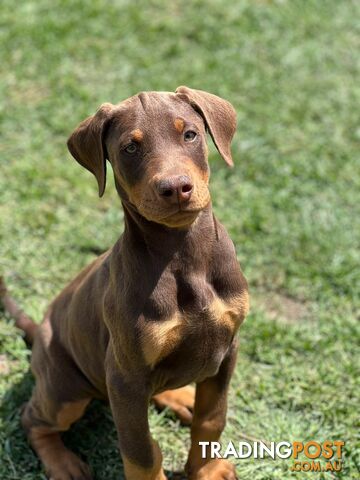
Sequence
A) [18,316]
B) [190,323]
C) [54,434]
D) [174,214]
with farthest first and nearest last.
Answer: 1. [18,316]
2. [54,434]
3. [190,323]
4. [174,214]

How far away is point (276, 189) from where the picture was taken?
681 centimetres

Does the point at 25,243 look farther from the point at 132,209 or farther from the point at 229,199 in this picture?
the point at 132,209

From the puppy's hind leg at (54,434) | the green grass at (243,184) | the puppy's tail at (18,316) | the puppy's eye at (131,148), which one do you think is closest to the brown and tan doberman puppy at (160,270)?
the puppy's eye at (131,148)

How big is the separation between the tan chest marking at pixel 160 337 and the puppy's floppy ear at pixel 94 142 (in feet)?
2.48

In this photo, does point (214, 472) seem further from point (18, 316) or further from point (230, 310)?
point (18, 316)

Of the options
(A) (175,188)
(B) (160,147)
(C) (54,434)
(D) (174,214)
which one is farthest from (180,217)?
(C) (54,434)

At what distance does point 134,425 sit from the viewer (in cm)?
385

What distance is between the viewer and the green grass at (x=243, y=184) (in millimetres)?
4996

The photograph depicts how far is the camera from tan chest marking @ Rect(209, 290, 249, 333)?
149 inches

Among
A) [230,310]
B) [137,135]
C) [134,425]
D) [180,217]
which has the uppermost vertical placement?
[137,135]

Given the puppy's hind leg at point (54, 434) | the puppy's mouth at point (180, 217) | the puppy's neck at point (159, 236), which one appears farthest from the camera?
the puppy's hind leg at point (54, 434)

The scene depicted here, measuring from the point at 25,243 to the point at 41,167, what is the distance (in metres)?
1.01

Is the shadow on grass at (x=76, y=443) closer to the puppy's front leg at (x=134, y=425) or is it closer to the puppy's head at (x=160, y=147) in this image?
the puppy's front leg at (x=134, y=425)

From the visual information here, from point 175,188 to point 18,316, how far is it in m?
2.46
